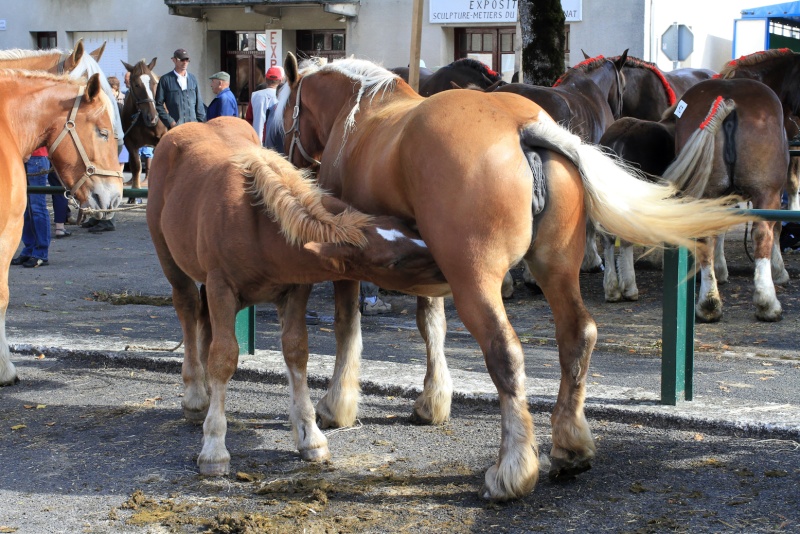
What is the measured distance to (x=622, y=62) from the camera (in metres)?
11.4

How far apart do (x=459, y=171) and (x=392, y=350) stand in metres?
3.62

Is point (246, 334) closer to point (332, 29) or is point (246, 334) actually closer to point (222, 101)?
point (222, 101)

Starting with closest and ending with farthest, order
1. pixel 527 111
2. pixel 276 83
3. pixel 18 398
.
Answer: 1. pixel 527 111
2. pixel 18 398
3. pixel 276 83

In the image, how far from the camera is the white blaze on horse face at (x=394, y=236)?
165 inches

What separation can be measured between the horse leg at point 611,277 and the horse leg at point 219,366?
5.37m

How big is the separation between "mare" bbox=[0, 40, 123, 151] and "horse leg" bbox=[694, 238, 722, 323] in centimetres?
483

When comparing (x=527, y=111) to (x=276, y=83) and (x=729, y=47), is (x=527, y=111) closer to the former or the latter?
(x=276, y=83)

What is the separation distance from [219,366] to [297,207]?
0.93m

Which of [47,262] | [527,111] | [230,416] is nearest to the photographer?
[527,111]

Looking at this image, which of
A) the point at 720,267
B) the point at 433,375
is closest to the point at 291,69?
the point at 433,375

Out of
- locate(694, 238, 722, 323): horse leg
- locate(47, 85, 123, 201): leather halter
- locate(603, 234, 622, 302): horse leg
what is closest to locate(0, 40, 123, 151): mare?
locate(47, 85, 123, 201): leather halter

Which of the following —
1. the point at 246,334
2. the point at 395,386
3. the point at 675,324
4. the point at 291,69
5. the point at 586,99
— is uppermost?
the point at 291,69

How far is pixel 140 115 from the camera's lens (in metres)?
16.1

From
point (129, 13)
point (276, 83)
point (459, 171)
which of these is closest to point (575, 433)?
point (459, 171)
